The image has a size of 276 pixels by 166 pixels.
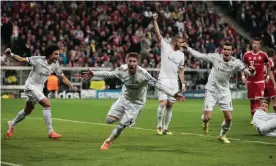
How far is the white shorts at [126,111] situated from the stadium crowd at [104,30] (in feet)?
69.7

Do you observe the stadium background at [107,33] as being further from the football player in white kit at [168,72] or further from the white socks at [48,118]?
the white socks at [48,118]

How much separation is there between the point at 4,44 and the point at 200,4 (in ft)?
54.8

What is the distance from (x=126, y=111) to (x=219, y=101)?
2785 mm

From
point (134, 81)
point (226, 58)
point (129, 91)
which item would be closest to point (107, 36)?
point (226, 58)

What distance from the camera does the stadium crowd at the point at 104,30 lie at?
37.3m

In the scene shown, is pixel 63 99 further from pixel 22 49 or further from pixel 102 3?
pixel 102 3

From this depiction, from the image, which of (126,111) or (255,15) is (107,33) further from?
(126,111)

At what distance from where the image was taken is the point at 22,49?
35.8m

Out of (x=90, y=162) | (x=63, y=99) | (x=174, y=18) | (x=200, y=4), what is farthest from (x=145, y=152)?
(x=200, y=4)

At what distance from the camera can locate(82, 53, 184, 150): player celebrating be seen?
14.4 meters

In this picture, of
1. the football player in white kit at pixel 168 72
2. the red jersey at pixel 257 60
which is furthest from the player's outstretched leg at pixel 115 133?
the red jersey at pixel 257 60

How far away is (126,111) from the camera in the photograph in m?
14.9

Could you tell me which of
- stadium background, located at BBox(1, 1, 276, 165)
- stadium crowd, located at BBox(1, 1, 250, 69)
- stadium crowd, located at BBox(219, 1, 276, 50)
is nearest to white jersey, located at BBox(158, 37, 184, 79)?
stadium background, located at BBox(1, 1, 276, 165)

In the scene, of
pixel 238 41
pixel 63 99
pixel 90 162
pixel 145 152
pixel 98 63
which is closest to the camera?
pixel 90 162
